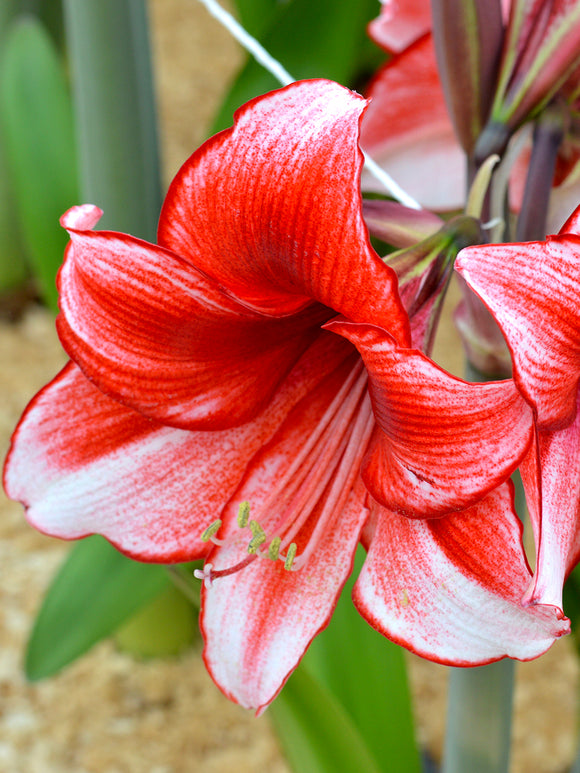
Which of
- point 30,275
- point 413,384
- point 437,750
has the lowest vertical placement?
point 437,750

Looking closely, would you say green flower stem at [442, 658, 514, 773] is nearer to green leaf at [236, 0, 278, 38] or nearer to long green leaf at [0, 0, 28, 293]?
green leaf at [236, 0, 278, 38]

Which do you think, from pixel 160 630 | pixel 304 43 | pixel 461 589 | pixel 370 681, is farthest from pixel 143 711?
pixel 461 589

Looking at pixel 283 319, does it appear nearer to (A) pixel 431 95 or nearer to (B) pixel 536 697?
(A) pixel 431 95

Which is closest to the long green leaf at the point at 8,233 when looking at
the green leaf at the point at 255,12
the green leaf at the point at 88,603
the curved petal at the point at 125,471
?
the green leaf at the point at 255,12

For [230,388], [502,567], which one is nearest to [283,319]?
[230,388]

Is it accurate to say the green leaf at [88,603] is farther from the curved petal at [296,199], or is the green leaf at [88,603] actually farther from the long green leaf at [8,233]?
the long green leaf at [8,233]

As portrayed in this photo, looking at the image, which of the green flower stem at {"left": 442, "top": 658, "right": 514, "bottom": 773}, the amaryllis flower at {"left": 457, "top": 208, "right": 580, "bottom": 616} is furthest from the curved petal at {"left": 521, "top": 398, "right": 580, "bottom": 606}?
the green flower stem at {"left": 442, "top": 658, "right": 514, "bottom": 773}
